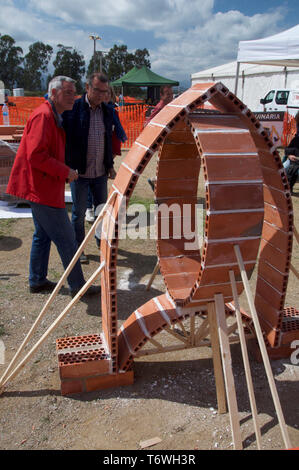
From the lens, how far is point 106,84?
12.5ft

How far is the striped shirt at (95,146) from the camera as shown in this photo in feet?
13.7

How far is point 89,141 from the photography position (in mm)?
4227

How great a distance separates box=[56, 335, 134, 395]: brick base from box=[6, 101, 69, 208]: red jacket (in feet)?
4.39

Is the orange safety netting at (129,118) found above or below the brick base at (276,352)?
above

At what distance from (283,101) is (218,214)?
1628 cm

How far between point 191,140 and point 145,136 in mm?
775

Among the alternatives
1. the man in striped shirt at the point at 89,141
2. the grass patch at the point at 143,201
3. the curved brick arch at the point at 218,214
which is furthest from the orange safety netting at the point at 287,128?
the curved brick arch at the point at 218,214

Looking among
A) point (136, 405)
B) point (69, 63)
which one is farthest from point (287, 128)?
point (69, 63)

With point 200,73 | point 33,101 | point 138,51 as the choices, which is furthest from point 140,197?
point 138,51

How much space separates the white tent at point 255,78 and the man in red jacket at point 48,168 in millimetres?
15674

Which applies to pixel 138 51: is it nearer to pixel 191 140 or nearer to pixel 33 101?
pixel 33 101

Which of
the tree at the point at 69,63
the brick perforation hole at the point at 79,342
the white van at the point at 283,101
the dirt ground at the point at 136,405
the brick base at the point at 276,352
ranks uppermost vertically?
the tree at the point at 69,63

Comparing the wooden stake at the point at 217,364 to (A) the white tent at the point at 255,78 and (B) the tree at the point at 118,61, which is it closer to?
(A) the white tent at the point at 255,78

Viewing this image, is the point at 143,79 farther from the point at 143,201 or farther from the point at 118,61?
the point at 118,61
